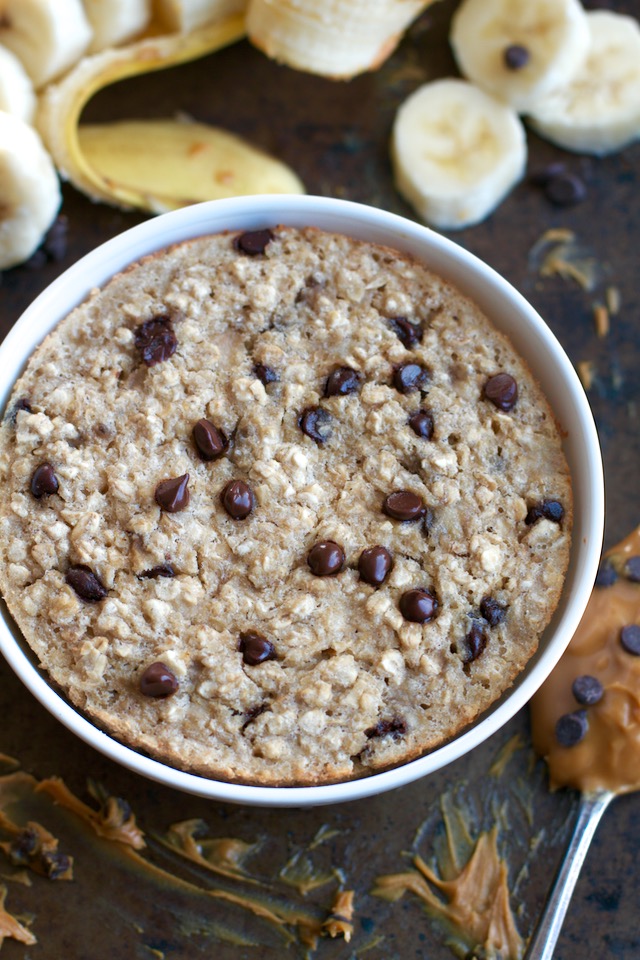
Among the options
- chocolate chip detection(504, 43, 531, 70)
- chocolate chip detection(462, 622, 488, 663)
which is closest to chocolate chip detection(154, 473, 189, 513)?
chocolate chip detection(462, 622, 488, 663)

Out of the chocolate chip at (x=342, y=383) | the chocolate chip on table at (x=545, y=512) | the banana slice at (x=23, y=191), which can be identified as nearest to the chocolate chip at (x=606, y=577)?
the chocolate chip on table at (x=545, y=512)

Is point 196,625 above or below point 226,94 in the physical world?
below

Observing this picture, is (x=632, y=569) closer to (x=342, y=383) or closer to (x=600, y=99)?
(x=342, y=383)

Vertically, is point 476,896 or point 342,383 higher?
point 342,383

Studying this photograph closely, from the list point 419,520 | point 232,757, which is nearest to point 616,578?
point 419,520

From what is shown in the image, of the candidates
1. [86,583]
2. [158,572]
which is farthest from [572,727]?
[86,583]

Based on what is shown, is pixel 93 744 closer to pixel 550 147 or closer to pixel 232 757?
pixel 232 757

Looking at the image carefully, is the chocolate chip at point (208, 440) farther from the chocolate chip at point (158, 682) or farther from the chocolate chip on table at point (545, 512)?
the chocolate chip on table at point (545, 512)

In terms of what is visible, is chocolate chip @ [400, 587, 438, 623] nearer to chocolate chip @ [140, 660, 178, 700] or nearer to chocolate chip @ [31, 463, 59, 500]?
chocolate chip @ [140, 660, 178, 700]
